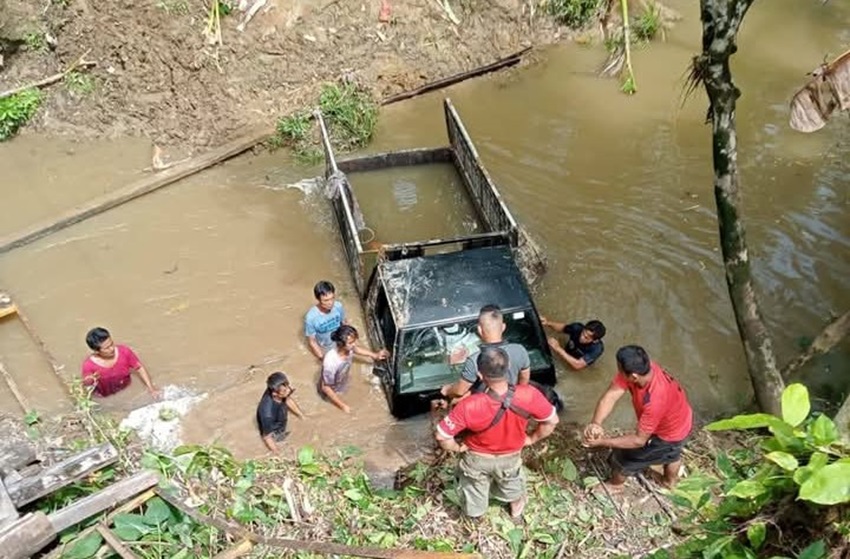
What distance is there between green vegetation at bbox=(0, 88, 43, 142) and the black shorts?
9.82m

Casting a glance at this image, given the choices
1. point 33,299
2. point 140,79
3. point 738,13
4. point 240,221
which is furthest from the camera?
point 140,79

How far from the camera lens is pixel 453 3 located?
12891mm

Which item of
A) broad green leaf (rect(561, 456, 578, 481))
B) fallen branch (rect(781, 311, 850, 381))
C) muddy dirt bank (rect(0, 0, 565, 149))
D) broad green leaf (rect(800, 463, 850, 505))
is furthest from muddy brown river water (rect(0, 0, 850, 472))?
broad green leaf (rect(800, 463, 850, 505))

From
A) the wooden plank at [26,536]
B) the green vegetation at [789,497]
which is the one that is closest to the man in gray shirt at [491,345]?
the green vegetation at [789,497]

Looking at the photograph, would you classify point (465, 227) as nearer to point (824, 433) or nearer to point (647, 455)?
point (647, 455)

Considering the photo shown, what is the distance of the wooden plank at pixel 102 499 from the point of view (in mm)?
4211

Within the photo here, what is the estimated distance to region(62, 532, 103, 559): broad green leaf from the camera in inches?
164

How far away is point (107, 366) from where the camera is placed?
7062 mm

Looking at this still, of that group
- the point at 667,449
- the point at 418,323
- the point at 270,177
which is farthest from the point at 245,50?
the point at 667,449

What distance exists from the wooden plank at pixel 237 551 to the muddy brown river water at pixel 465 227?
2442 millimetres

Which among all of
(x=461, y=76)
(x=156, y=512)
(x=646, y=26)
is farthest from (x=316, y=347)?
(x=646, y=26)

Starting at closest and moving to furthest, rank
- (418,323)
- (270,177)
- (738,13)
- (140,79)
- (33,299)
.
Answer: (738,13) → (418,323) → (33,299) → (270,177) → (140,79)

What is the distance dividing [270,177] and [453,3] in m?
4.64

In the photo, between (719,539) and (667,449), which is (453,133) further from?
(719,539)
